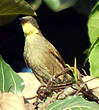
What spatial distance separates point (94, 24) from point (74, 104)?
2.76ft

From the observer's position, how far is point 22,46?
3240mm

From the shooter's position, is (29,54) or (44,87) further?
(29,54)

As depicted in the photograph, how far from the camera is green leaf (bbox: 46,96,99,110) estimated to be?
1.19m

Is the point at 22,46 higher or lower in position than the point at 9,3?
lower

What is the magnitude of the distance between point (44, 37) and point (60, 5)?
901mm

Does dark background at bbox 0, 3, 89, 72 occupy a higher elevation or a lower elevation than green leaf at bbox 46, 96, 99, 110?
lower

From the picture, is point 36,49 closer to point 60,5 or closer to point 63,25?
point 63,25

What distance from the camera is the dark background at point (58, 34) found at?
9.27 ft

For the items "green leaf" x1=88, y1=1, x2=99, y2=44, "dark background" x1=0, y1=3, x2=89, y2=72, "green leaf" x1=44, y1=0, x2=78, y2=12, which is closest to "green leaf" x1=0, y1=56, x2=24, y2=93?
"green leaf" x1=88, y1=1, x2=99, y2=44

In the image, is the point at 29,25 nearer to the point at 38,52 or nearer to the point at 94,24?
the point at 38,52

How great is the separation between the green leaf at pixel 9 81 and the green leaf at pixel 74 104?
12 centimetres

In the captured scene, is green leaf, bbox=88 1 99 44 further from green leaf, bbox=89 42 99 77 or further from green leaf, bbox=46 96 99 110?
green leaf, bbox=46 96 99 110

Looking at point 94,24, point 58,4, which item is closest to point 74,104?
point 94,24

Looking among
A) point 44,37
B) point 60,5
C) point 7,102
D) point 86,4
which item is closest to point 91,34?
point 60,5
